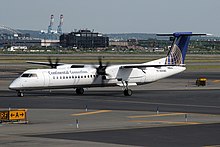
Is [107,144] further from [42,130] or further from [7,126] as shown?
[7,126]

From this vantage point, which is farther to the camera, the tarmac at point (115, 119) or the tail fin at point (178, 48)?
the tail fin at point (178, 48)

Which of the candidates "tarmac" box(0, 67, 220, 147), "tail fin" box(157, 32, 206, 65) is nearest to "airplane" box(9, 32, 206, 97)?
"tail fin" box(157, 32, 206, 65)

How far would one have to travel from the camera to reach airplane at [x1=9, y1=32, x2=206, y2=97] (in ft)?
193

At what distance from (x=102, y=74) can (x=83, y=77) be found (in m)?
2.09

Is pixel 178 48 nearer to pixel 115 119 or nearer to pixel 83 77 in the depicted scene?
pixel 83 77

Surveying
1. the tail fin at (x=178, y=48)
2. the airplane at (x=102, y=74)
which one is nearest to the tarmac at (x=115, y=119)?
the airplane at (x=102, y=74)

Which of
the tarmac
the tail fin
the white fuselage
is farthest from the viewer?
the tail fin

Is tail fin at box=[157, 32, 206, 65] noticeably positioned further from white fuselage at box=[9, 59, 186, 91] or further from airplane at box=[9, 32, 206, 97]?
white fuselage at box=[9, 59, 186, 91]

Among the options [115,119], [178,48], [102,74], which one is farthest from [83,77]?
[115,119]

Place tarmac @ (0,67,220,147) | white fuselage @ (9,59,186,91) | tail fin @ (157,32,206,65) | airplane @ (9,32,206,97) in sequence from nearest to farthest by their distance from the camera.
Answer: tarmac @ (0,67,220,147)
white fuselage @ (9,59,186,91)
airplane @ (9,32,206,97)
tail fin @ (157,32,206,65)

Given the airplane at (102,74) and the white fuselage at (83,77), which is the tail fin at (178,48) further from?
the white fuselage at (83,77)

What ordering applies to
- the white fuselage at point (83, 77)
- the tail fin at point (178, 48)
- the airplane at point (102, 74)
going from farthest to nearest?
the tail fin at point (178, 48), the airplane at point (102, 74), the white fuselage at point (83, 77)

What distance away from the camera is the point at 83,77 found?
61875mm

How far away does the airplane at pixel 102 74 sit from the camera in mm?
58844
